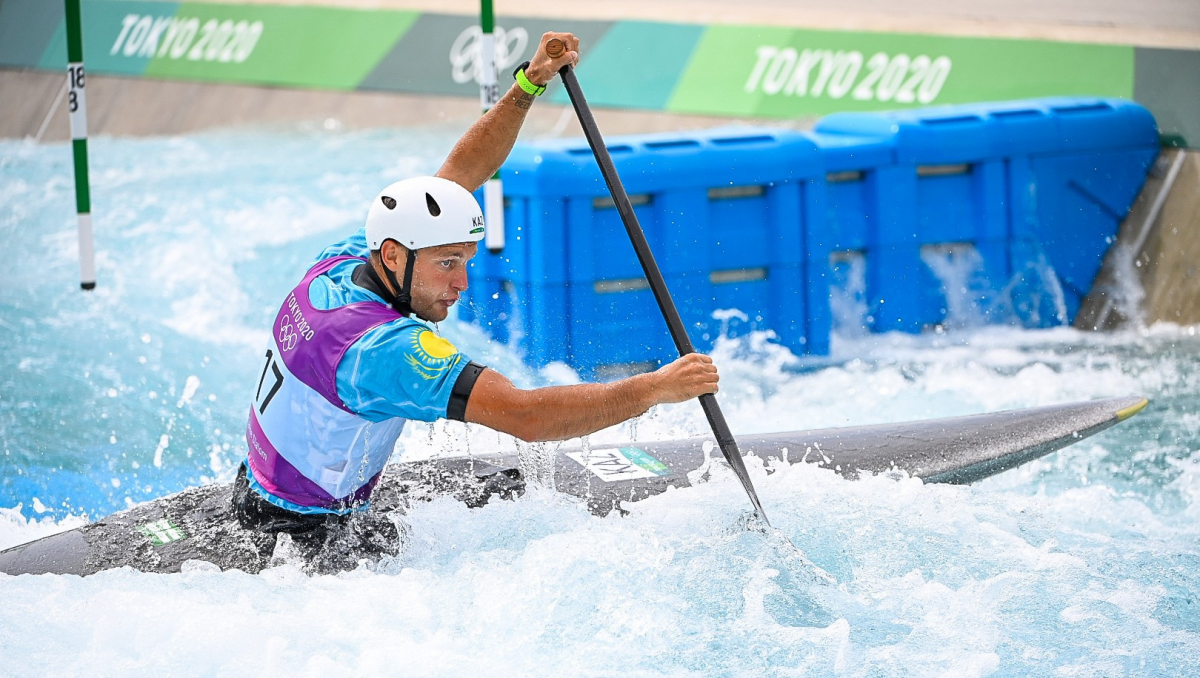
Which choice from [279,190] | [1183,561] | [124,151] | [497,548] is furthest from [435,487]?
[124,151]

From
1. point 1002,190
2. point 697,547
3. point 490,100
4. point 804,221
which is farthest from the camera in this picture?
point 1002,190

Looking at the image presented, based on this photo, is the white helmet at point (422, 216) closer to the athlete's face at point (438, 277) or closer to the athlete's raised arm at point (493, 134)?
the athlete's face at point (438, 277)

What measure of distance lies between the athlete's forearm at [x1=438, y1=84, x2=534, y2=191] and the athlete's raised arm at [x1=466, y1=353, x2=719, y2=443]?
1029mm

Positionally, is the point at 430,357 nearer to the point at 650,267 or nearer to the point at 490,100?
the point at 650,267

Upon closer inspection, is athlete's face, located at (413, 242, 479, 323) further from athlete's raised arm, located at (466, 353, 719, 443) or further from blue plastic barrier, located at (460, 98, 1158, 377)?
blue plastic barrier, located at (460, 98, 1158, 377)

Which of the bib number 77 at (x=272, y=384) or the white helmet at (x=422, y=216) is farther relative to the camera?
the bib number 77 at (x=272, y=384)

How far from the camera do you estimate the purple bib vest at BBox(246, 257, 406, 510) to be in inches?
113

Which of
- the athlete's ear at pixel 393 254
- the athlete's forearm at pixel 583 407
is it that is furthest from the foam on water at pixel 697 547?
the athlete's ear at pixel 393 254

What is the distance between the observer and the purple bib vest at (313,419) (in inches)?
Result: 113

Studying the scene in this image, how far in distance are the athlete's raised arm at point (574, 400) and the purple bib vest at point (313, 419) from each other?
316 mm

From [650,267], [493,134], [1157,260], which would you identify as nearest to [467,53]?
[1157,260]

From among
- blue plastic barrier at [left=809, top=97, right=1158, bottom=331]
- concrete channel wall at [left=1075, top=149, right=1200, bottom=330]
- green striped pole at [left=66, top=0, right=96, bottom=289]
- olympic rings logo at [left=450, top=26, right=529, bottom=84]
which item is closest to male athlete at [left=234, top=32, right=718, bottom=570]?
green striped pole at [left=66, top=0, right=96, bottom=289]

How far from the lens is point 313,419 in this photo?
296 cm

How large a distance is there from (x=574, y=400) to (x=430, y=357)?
0.34 metres
